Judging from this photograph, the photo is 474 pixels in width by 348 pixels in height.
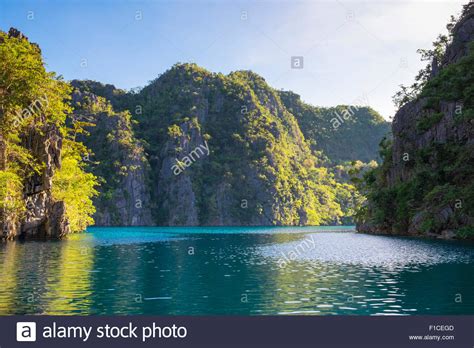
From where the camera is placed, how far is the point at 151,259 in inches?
1511

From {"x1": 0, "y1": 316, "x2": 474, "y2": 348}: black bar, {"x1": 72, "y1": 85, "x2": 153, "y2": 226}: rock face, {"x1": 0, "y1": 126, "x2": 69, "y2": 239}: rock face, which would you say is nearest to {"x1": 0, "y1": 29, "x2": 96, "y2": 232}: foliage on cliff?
{"x1": 0, "y1": 126, "x2": 69, "y2": 239}: rock face

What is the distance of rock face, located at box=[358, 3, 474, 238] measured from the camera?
60188 millimetres

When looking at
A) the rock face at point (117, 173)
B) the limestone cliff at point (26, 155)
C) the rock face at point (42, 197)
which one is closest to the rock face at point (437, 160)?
the rock face at point (42, 197)

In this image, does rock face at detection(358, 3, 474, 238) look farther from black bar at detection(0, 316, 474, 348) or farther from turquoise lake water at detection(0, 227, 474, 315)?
black bar at detection(0, 316, 474, 348)

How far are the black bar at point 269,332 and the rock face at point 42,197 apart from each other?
4488 centimetres

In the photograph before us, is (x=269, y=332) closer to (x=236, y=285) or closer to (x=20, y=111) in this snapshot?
(x=236, y=285)

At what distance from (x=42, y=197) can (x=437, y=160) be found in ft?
172

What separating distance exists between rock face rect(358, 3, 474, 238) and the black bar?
4155 centimetres

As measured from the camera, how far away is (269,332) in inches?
592

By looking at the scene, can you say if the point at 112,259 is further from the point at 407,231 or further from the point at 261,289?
the point at 407,231

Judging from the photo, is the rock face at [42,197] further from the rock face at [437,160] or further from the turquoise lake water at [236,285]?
the rock face at [437,160]

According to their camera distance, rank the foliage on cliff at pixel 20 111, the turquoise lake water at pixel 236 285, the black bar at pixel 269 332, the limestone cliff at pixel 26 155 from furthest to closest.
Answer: the limestone cliff at pixel 26 155, the foliage on cliff at pixel 20 111, the turquoise lake water at pixel 236 285, the black bar at pixel 269 332

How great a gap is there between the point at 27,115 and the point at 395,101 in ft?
242

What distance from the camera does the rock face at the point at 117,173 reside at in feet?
595
